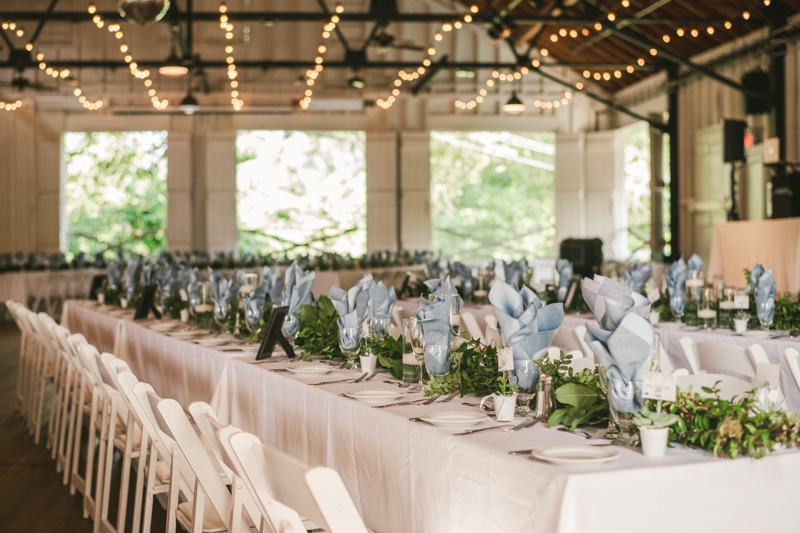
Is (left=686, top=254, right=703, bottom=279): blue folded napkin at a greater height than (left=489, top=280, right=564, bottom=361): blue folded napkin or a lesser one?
greater

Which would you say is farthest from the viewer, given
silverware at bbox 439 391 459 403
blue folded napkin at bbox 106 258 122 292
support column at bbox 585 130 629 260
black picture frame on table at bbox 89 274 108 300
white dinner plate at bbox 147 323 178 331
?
support column at bbox 585 130 629 260

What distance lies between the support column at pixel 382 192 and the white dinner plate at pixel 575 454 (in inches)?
567

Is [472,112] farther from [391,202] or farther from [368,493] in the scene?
[368,493]

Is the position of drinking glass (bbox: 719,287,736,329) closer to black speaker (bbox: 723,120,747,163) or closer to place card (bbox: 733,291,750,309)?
place card (bbox: 733,291,750,309)

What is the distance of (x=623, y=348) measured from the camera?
1.88 meters

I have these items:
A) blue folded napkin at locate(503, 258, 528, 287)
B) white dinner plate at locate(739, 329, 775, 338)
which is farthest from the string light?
white dinner plate at locate(739, 329, 775, 338)

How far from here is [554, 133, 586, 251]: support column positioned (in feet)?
54.1

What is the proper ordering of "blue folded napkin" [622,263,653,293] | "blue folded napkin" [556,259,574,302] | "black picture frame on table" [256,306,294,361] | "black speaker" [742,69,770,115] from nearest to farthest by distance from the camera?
"black picture frame on table" [256,306,294,361] → "blue folded napkin" [622,263,653,293] → "blue folded napkin" [556,259,574,302] → "black speaker" [742,69,770,115]

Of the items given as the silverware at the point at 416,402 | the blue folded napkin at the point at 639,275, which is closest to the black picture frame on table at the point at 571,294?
the blue folded napkin at the point at 639,275

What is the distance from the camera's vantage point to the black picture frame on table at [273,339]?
349cm

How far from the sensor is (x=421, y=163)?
53.4ft

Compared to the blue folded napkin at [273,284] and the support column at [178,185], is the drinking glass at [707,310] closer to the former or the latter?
the blue folded napkin at [273,284]

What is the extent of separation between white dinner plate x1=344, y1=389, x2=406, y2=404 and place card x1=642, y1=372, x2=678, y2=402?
36.0 inches

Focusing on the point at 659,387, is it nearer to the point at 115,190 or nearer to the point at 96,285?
the point at 96,285
